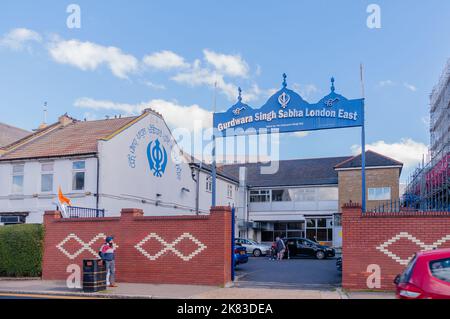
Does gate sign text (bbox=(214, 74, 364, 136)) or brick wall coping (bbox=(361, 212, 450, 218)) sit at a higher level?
gate sign text (bbox=(214, 74, 364, 136))

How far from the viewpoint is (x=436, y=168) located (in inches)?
998

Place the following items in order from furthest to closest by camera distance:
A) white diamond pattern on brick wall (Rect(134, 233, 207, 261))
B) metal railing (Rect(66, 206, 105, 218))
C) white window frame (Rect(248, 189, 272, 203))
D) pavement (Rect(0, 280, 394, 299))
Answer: white window frame (Rect(248, 189, 272, 203)) < metal railing (Rect(66, 206, 105, 218)) < white diamond pattern on brick wall (Rect(134, 233, 207, 261)) < pavement (Rect(0, 280, 394, 299))

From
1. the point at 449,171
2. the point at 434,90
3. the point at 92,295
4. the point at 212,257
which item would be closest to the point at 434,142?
the point at 434,90

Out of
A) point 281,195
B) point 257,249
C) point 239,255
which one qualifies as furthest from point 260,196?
point 239,255

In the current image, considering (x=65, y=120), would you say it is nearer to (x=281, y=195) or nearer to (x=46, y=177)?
(x=46, y=177)

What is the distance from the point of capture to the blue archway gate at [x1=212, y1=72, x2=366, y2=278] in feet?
54.4

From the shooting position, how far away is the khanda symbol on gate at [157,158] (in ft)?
101

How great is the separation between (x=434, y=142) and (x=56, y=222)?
3208 cm

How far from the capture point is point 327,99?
1695 centimetres

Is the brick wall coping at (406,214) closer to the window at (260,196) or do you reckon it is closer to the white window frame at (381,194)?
the white window frame at (381,194)

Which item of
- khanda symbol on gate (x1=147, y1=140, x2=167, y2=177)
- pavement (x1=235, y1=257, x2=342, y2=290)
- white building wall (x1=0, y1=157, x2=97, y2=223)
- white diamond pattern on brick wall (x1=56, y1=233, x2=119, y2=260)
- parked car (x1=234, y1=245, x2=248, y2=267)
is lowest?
pavement (x1=235, y1=257, x2=342, y2=290)

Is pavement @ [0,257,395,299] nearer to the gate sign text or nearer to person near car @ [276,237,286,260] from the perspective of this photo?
the gate sign text

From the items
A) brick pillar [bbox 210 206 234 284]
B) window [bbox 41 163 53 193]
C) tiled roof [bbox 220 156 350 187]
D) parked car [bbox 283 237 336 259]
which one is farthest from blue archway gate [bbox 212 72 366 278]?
tiled roof [bbox 220 156 350 187]

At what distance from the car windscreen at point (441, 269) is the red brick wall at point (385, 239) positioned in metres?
7.53
